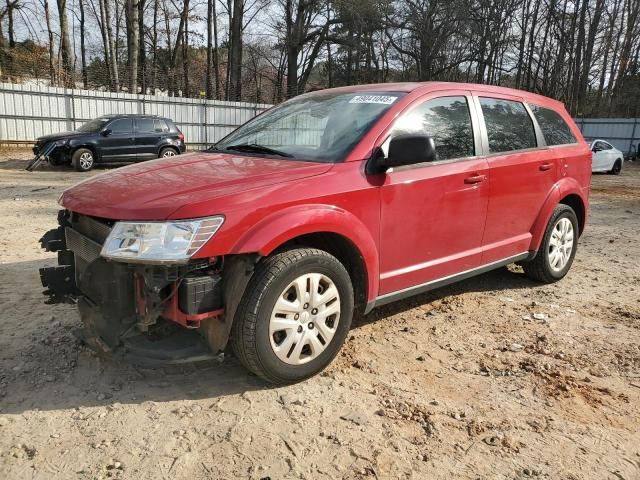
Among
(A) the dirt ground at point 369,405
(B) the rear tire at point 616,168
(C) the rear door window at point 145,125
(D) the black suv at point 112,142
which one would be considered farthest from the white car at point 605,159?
(A) the dirt ground at point 369,405

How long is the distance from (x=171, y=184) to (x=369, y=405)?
5.37ft

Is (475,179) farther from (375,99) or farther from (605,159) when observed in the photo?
(605,159)

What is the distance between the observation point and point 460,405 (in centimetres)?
295

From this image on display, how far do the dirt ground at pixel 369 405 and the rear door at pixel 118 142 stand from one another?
36.9ft

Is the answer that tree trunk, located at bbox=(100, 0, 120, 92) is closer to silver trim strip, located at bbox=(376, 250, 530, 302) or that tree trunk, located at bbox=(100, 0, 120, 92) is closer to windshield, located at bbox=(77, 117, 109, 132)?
windshield, located at bbox=(77, 117, 109, 132)

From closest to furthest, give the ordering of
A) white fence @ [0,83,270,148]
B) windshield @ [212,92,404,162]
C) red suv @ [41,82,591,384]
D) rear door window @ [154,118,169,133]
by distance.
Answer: red suv @ [41,82,591,384], windshield @ [212,92,404,162], rear door window @ [154,118,169,133], white fence @ [0,83,270,148]

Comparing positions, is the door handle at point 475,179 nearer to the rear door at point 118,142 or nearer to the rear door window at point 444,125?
the rear door window at point 444,125

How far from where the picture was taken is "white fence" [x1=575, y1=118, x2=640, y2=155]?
28906mm

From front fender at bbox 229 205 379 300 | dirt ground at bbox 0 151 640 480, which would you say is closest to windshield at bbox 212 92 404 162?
front fender at bbox 229 205 379 300

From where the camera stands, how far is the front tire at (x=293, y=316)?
2826 millimetres

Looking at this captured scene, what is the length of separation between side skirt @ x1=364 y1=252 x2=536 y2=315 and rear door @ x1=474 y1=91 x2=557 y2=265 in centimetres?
5

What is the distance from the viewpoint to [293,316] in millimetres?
2990

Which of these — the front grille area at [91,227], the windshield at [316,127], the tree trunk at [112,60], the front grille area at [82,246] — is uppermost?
the tree trunk at [112,60]

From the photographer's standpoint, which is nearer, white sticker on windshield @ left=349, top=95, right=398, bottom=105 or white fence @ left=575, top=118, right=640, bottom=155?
white sticker on windshield @ left=349, top=95, right=398, bottom=105
